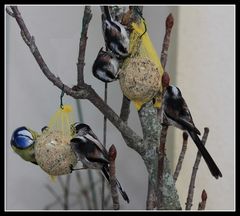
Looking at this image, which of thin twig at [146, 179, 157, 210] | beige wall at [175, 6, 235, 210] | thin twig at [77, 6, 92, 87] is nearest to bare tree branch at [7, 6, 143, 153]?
thin twig at [77, 6, 92, 87]

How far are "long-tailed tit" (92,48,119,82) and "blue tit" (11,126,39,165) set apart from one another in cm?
17

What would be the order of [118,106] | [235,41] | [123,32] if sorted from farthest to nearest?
[118,106] < [235,41] < [123,32]

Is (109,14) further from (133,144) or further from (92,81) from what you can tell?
(92,81)

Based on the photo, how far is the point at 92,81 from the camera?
1598 millimetres

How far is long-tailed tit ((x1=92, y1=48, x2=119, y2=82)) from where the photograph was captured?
29.7 inches

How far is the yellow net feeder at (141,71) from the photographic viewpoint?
2.46 feet

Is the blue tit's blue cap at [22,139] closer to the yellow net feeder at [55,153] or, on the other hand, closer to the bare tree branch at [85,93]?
the yellow net feeder at [55,153]

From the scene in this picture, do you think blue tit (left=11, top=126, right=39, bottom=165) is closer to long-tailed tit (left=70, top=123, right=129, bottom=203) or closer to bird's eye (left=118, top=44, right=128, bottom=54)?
long-tailed tit (left=70, top=123, right=129, bottom=203)

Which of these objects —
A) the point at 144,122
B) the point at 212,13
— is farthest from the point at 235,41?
the point at 144,122

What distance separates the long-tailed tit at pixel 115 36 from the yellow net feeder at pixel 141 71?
2 centimetres

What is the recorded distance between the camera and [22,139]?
2.72 feet

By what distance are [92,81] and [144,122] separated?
2.61ft

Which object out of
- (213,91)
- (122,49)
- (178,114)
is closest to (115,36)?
(122,49)

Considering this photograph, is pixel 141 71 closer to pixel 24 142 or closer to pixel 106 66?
pixel 106 66
